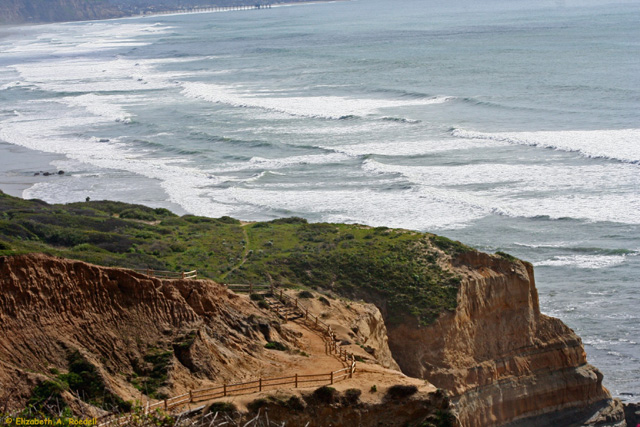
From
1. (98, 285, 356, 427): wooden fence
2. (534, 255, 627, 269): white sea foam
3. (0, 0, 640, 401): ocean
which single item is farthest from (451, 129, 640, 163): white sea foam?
(98, 285, 356, 427): wooden fence

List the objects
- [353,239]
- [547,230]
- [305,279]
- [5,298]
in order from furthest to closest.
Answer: [547,230] < [353,239] < [305,279] < [5,298]

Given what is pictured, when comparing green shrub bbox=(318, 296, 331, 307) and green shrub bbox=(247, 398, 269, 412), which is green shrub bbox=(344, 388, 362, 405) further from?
green shrub bbox=(318, 296, 331, 307)

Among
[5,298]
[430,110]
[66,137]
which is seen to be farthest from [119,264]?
[430,110]

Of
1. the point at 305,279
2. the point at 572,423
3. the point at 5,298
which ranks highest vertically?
the point at 5,298

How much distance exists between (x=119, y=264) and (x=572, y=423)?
17824mm

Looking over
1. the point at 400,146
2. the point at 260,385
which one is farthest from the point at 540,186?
the point at 260,385

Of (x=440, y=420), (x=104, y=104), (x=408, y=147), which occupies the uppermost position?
(x=440, y=420)

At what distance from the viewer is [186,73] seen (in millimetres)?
127562

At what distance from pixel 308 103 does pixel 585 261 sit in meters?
54.2

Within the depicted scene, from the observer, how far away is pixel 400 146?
72.6 metres

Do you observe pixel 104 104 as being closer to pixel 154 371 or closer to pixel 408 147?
pixel 408 147

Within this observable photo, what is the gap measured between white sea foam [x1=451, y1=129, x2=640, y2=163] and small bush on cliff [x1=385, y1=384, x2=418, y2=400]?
48.4 m

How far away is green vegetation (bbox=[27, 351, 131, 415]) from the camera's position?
17.7 m

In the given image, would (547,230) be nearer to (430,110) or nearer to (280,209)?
(280,209)
